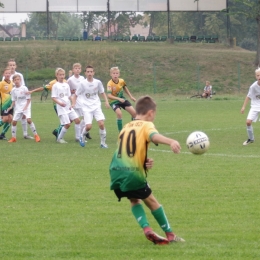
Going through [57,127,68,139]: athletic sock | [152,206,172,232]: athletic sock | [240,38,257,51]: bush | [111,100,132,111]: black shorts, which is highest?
[240,38,257,51]: bush

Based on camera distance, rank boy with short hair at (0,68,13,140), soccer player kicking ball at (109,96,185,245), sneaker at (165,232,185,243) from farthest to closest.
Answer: boy with short hair at (0,68,13,140)
sneaker at (165,232,185,243)
soccer player kicking ball at (109,96,185,245)

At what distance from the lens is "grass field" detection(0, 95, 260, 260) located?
22.4ft

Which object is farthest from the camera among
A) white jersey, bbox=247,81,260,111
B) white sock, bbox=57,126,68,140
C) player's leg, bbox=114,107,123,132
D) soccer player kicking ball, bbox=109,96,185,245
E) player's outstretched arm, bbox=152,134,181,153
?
player's leg, bbox=114,107,123,132

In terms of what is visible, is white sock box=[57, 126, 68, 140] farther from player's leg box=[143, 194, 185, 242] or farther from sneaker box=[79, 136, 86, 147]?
player's leg box=[143, 194, 185, 242]

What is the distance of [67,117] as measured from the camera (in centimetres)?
1748

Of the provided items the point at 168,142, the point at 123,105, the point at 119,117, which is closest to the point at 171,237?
the point at 168,142

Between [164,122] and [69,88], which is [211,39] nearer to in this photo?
[164,122]

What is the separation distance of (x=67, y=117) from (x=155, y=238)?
10.8 meters

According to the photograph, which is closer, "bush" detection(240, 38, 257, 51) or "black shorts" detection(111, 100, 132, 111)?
"black shorts" detection(111, 100, 132, 111)

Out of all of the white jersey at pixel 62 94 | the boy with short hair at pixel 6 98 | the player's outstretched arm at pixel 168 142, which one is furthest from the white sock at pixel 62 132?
the player's outstretched arm at pixel 168 142

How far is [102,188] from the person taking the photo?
1055 centimetres

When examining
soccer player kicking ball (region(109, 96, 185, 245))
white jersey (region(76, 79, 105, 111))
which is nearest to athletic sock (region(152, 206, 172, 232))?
soccer player kicking ball (region(109, 96, 185, 245))

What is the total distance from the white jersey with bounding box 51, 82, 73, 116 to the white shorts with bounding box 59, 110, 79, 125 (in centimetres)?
10

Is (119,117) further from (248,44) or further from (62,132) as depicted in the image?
(248,44)
